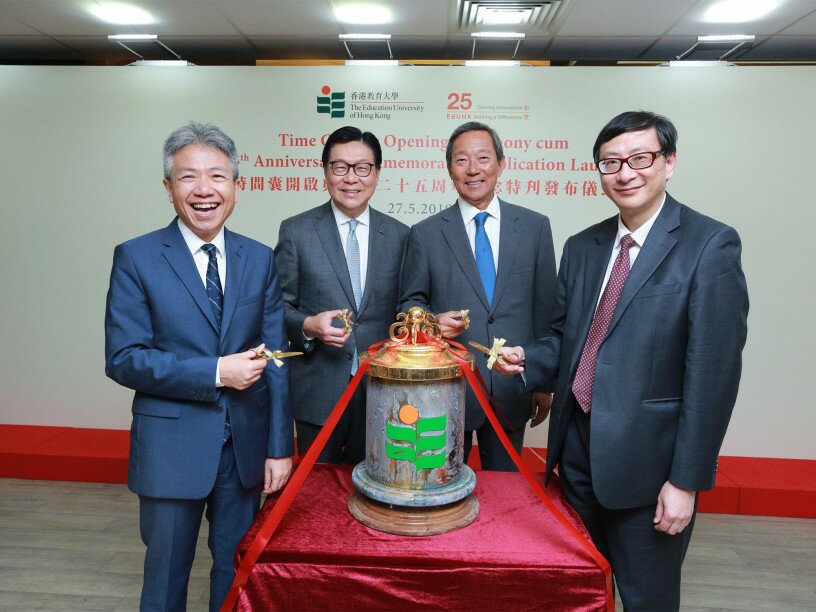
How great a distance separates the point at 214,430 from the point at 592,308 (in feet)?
3.49

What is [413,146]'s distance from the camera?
3799mm

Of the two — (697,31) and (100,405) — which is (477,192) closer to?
(697,31)

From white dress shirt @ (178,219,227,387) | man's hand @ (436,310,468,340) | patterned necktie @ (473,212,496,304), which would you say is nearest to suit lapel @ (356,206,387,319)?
patterned necktie @ (473,212,496,304)

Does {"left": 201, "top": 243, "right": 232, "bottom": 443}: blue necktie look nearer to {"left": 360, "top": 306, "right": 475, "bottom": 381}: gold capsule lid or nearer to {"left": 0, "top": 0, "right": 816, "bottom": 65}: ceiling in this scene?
{"left": 360, "top": 306, "right": 475, "bottom": 381}: gold capsule lid

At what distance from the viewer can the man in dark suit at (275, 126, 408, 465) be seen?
216 centimetres

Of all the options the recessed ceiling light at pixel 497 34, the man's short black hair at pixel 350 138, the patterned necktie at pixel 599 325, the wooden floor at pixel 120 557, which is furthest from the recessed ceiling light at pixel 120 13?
the patterned necktie at pixel 599 325

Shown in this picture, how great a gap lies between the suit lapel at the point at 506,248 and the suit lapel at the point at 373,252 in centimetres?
46

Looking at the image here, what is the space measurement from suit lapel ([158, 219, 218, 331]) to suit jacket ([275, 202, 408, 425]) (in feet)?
1.94

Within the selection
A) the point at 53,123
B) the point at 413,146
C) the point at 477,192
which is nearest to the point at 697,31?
the point at 413,146

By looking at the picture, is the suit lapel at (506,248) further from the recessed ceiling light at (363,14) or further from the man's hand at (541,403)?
the recessed ceiling light at (363,14)

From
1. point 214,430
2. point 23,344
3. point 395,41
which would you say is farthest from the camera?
point 23,344

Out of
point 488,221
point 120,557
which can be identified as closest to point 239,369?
point 488,221

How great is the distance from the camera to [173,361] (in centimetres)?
145

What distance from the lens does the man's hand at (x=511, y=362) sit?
1.58 m
